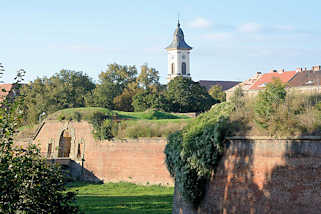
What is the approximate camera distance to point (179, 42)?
90.7 metres

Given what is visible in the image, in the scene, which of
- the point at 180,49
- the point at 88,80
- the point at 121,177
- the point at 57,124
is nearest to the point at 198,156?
the point at 121,177

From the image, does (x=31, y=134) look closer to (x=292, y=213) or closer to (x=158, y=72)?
(x=158, y=72)

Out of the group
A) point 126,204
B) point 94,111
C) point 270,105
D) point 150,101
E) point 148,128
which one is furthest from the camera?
point 150,101

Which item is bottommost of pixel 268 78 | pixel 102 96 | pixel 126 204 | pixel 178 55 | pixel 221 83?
pixel 126 204

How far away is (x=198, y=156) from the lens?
14859 millimetres

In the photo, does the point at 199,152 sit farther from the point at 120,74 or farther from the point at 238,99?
the point at 120,74

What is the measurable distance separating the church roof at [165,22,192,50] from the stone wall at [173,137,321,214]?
250ft

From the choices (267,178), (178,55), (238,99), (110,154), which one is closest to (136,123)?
(110,154)

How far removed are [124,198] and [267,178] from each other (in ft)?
40.3

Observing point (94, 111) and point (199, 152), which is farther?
point (94, 111)

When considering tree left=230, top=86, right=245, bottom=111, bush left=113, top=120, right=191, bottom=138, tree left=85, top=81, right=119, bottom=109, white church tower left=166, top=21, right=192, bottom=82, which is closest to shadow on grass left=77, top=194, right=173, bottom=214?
bush left=113, top=120, right=191, bottom=138

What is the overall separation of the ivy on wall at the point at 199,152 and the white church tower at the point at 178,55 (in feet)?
243

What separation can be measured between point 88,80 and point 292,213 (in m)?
48.0

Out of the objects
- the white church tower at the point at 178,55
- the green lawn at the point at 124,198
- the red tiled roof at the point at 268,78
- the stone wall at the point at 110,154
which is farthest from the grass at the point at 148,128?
the white church tower at the point at 178,55
